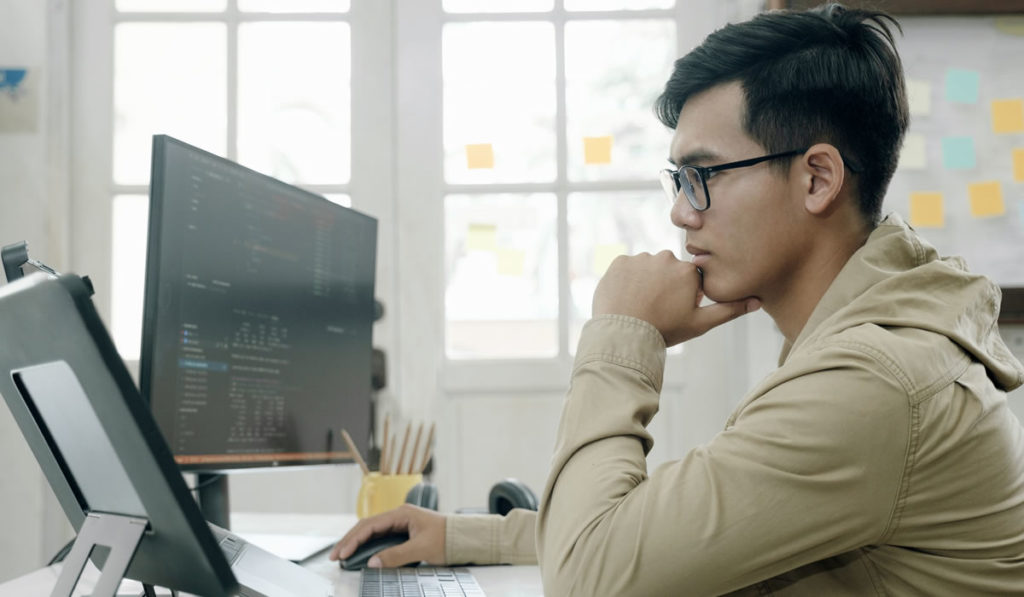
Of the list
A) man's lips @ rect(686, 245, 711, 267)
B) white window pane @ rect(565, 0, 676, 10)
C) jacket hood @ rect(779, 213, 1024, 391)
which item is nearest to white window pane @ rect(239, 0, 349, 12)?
white window pane @ rect(565, 0, 676, 10)

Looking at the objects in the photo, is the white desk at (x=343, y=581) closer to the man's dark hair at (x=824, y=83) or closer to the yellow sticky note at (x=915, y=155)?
the man's dark hair at (x=824, y=83)

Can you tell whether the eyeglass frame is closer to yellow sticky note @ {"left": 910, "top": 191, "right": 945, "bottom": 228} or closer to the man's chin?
the man's chin

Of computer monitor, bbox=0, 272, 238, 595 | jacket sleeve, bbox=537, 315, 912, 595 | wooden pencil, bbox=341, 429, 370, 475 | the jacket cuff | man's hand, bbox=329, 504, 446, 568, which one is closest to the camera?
computer monitor, bbox=0, 272, 238, 595

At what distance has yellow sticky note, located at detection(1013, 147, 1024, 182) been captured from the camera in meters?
2.42

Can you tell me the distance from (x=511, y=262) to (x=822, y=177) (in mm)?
1580

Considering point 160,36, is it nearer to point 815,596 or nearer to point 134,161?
point 134,161

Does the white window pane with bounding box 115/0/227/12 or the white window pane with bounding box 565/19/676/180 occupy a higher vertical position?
the white window pane with bounding box 115/0/227/12

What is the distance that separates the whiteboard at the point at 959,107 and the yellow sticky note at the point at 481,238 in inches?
39.2

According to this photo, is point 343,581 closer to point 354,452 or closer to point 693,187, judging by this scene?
point 354,452

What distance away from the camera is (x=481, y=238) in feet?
8.54

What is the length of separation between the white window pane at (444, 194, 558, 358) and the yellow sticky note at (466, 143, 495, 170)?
3.4 inches

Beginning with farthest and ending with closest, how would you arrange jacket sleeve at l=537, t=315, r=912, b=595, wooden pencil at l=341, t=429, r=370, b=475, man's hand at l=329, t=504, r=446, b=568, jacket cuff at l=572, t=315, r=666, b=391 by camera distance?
1. wooden pencil at l=341, t=429, r=370, b=475
2. man's hand at l=329, t=504, r=446, b=568
3. jacket cuff at l=572, t=315, r=666, b=391
4. jacket sleeve at l=537, t=315, r=912, b=595

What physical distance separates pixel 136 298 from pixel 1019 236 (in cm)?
225

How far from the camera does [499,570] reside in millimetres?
1234
